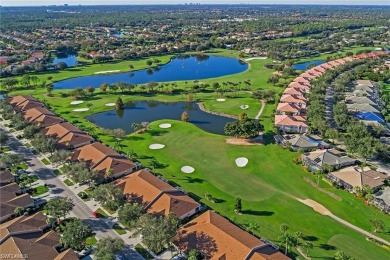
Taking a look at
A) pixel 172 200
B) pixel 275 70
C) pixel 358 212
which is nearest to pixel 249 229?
pixel 172 200

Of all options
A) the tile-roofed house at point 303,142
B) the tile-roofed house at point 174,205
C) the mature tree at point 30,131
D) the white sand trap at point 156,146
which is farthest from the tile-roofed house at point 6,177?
the tile-roofed house at point 303,142

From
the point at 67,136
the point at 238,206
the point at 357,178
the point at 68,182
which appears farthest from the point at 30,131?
the point at 357,178

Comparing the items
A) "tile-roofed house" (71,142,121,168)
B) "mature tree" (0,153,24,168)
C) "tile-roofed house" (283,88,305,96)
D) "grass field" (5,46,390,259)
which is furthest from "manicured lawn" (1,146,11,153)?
"tile-roofed house" (283,88,305,96)

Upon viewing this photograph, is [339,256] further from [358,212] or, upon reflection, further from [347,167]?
[347,167]

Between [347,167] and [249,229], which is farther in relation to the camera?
[347,167]

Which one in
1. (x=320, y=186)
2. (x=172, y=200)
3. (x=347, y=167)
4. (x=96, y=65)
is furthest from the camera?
(x=96, y=65)

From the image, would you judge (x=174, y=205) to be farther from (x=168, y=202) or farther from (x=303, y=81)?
(x=303, y=81)

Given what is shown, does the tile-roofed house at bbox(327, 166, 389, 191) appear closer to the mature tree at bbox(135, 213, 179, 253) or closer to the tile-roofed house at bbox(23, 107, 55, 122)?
the mature tree at bbox(135, 213, 179, 253)
